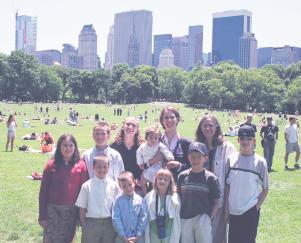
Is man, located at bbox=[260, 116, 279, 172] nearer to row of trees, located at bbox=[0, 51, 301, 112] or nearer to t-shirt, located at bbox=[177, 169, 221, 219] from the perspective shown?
t-shirt, located at bbox=[177, 169, 221, 219]

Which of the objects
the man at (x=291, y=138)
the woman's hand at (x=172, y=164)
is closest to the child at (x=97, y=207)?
the woman's hand at (x=172, y=164)

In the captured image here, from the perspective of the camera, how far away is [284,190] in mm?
12648

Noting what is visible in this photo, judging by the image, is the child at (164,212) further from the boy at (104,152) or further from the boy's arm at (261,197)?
the boy's arm at (261,197)

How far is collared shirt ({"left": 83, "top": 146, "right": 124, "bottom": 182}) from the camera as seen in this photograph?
595 centimetres

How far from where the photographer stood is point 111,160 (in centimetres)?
598

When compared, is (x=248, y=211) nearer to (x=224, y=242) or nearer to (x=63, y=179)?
(x=224, y=242)

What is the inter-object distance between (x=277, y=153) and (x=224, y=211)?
16.9 meters

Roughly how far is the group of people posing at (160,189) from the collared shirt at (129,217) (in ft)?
0.04

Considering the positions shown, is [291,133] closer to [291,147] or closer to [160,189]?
[291,147]

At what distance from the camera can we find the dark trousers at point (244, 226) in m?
5.86

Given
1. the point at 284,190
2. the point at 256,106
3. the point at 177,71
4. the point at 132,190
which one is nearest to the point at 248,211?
the point at 132,190

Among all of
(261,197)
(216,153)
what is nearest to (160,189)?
(216,153)

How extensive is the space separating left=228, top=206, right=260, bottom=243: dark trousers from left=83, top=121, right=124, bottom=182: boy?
1.51 metres

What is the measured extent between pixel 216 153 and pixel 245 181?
0.49 meters
